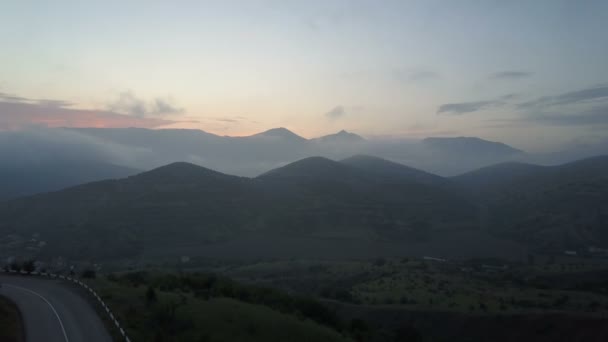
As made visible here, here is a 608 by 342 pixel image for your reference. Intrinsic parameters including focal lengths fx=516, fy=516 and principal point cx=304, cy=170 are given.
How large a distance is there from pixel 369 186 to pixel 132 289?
103 m

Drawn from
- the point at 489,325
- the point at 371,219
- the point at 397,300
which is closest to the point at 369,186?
the point at 371,219

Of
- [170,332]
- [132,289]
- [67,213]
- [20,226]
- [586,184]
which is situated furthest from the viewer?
[586,184]

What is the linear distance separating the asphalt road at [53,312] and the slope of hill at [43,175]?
339 ft

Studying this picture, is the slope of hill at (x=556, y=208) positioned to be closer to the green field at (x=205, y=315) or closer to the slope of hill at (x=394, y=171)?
the slope of hill at (x=394, y=171)

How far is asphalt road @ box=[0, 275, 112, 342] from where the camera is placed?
18375mm

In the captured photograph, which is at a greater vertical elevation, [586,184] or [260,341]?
[586,184]

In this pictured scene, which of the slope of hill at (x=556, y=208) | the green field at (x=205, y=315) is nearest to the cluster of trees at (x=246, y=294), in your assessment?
the green field at (x=205, y=315)

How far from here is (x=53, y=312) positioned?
21.6 m

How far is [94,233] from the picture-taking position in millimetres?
77750

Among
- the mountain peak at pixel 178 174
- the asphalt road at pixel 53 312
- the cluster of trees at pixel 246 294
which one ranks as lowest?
the cluster of trees at pixel 246 294

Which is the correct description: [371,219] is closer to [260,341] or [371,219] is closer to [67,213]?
[67,213]

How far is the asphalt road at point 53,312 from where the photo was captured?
18.4 metres

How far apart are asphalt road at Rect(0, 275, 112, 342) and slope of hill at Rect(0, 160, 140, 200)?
103 m

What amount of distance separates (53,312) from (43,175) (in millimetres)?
157252
